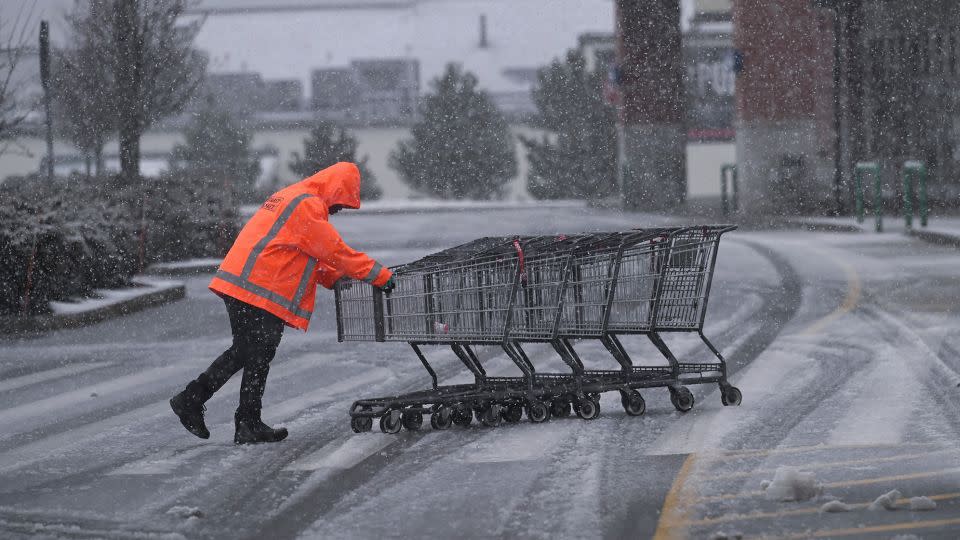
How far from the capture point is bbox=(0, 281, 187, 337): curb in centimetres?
1553

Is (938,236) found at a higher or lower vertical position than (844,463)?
lower

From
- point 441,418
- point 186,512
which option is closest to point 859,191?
point 441,418

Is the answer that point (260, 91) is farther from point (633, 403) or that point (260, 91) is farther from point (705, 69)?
point (633, 403)

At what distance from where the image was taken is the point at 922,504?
6.48 m

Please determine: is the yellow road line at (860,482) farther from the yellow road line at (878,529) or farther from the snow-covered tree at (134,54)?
the snow-covered tree at (134,54)

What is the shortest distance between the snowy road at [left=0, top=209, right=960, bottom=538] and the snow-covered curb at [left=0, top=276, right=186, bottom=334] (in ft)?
3.70

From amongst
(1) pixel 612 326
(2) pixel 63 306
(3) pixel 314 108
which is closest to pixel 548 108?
(3) pixel 314 108

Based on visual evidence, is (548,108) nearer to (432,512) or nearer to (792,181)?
(792,181)

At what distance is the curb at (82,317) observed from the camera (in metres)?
15.5

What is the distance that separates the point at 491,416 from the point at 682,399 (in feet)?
3.95

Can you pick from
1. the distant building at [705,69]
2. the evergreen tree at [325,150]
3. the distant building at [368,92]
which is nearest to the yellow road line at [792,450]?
the evergreen tree at [325,150]

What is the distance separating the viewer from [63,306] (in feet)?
54.2

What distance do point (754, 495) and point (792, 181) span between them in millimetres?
27207

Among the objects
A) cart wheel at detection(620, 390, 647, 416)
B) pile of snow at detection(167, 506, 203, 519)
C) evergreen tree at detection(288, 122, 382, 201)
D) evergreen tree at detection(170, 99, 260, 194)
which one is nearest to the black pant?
pile of snow at detection(167, 506, 203, 519)
